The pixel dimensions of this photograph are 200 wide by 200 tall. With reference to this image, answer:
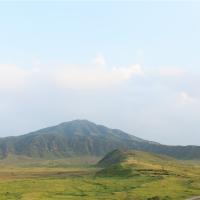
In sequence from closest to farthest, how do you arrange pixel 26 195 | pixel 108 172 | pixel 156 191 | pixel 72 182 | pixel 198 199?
1. pixel 198 199
2. pixel 26 195
3. pixel 156 191
4. pixel 72 182
5. pixel 108 172

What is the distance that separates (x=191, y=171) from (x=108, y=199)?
297ft

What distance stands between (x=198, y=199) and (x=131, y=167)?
81327 millimetres

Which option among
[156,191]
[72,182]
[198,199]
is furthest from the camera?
[72,182]

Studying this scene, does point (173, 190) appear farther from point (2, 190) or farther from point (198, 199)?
point (2, 190)

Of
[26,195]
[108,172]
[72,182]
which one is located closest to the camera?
[26,195]

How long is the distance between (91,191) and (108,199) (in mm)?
18009

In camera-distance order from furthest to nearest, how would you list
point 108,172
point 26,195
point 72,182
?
point 108,172 < point 72,182 < point 26,195

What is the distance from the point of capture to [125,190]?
128250 mm

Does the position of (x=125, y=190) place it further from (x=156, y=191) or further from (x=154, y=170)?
(x=154, y=170)

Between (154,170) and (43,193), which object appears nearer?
(43,193)

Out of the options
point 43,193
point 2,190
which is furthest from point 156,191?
point 2,190

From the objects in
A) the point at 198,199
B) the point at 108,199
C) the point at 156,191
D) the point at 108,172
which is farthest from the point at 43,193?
the point at 108,172

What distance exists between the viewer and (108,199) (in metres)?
111

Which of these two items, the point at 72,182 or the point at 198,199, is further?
the point at 72,182
